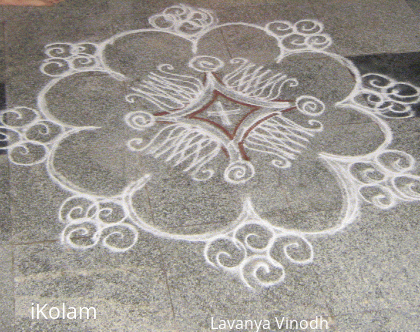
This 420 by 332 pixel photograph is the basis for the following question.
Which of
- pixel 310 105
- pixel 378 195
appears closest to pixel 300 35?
pixel 310 105

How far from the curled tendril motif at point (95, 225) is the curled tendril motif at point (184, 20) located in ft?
3.80

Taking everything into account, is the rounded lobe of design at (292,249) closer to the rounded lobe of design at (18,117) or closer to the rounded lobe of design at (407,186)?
the rounded lobe of design at (407,186)

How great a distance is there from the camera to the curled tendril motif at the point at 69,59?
2.62 metres

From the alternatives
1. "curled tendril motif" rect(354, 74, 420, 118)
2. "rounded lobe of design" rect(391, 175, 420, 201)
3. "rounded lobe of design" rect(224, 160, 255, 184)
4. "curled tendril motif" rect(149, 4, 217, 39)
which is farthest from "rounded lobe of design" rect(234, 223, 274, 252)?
"curled tendril motif" rect(149, 4, 217, 39)

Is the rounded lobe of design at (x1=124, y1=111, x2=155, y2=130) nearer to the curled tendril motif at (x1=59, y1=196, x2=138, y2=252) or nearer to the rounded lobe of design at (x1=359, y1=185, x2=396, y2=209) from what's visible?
the curled tendril motif at (x1=59, y1=196, x2=138, y2=252)

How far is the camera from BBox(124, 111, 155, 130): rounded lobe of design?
2381mm

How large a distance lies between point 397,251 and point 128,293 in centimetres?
98

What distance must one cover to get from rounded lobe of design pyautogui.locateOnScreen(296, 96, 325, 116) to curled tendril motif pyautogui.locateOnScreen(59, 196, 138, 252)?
951 mm

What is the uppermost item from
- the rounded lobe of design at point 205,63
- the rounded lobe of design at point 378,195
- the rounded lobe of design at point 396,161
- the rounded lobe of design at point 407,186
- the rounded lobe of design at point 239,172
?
the rounded lobe of design at point 205,63

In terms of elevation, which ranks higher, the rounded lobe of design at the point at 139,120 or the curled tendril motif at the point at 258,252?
the rounded lobe of design at the point at 139,120

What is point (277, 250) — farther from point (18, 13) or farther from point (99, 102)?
point (18, 13)

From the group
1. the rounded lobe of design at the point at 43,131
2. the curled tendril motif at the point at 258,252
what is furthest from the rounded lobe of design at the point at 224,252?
the rounded lobe of design at the point at 43,131

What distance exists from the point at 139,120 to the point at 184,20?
31.9 inches

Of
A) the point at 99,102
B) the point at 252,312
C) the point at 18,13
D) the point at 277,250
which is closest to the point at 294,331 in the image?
the point at 252,312
